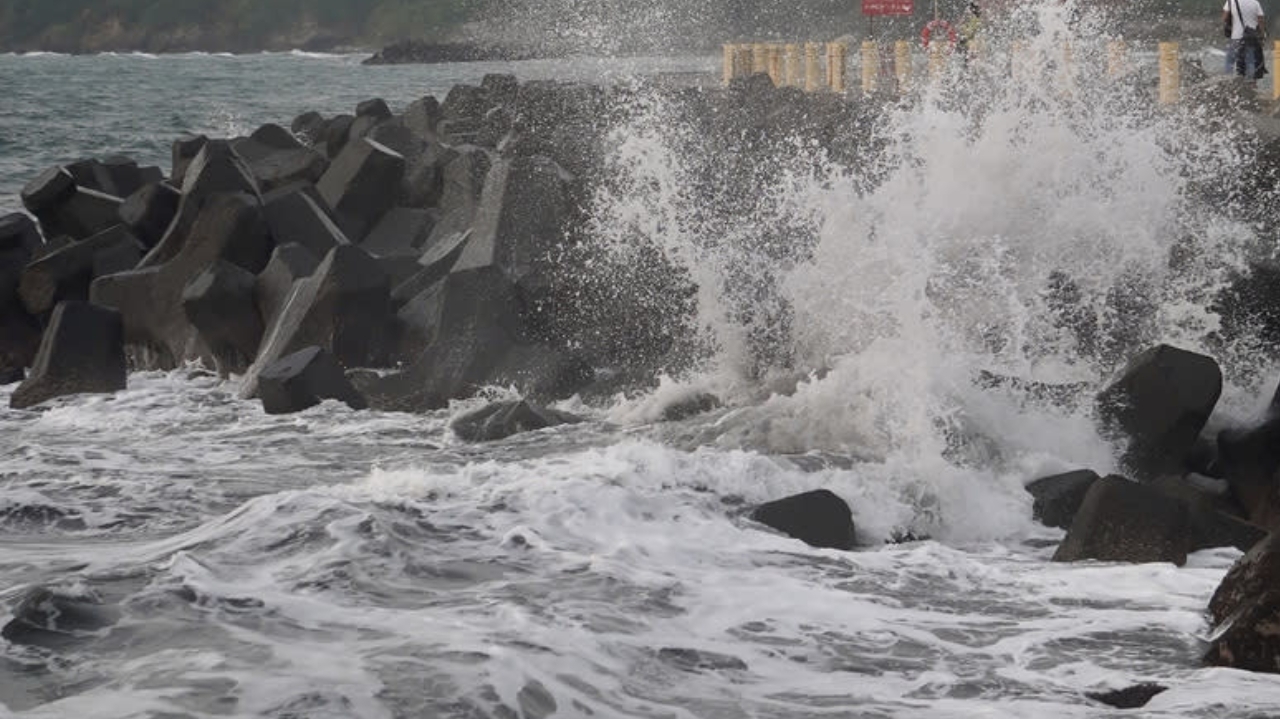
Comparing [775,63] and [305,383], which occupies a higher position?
[775,63]

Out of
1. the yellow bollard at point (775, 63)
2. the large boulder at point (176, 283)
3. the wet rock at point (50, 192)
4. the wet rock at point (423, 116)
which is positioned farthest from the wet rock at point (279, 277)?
the yellow bollard at point (775, 63)

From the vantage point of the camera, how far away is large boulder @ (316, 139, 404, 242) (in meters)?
12.8

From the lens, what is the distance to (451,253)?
10922 millimetres

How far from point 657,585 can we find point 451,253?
16.5 ft

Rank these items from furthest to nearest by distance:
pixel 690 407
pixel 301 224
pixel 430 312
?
1. pixel 301 224
2. pixel 430 312
3. pixel 690 407

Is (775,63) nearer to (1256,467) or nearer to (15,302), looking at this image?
(15,302)

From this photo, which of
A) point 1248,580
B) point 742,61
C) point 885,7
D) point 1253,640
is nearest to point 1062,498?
point 1248,580

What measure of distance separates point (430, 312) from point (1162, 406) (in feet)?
13.7

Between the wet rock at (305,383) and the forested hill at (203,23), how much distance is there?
342ft

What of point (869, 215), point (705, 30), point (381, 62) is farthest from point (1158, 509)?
point (381, 62)

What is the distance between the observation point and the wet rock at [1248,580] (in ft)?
17.5

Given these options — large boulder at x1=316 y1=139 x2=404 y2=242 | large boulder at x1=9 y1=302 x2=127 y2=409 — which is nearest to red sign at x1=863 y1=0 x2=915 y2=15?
large boulder at x1=316 y1=139 x2=404 y2=242

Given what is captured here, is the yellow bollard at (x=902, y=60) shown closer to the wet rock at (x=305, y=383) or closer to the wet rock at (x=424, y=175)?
the wet rock at (x=424, y=175)

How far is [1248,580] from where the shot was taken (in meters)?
5.46
